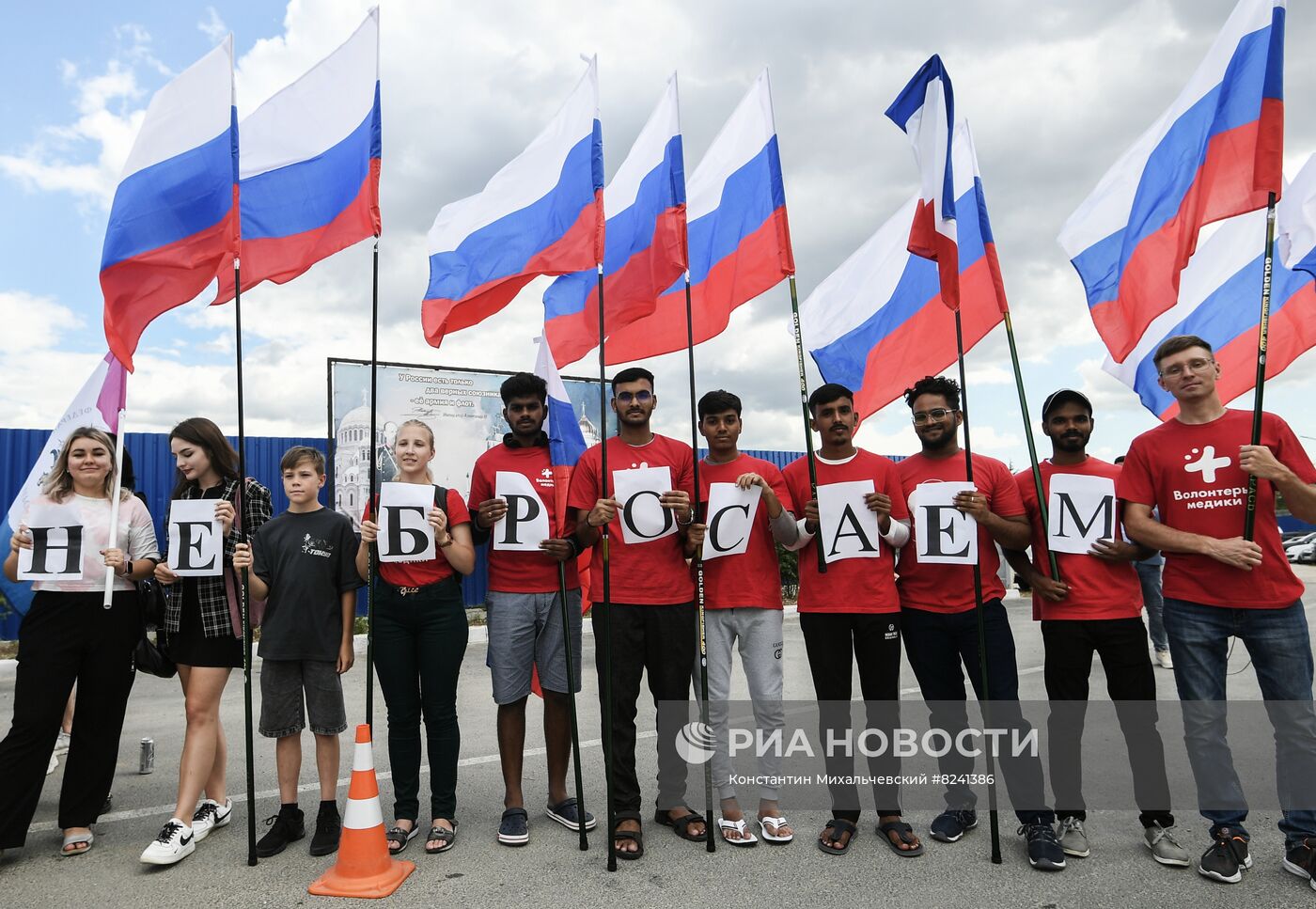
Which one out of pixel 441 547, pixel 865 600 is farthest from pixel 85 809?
pixel 865 600

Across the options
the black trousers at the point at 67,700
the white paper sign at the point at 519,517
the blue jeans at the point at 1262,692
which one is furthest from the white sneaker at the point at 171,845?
the blue jeans at the point at 1262,692

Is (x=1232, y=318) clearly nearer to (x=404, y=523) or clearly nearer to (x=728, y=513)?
(x=728, y=513)

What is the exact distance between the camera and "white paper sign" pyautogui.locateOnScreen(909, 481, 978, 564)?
418 cm

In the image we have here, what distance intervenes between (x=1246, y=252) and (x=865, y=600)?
3.91 meters

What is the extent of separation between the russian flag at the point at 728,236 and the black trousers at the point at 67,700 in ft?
10.3

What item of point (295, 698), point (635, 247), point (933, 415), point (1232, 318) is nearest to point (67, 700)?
point (295, 698)

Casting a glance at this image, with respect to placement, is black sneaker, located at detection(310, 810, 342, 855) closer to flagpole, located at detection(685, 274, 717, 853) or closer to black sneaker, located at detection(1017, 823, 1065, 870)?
flagpole, located at detection(685, 274, 717, 853)

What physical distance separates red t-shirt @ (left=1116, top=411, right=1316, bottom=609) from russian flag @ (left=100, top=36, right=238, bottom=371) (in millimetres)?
4904

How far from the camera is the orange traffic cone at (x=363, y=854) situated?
12.1 ft

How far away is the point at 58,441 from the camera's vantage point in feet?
19.2

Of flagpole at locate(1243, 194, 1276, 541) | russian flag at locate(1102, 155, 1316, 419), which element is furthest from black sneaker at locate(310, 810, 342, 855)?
russian flag at locate(1102, 155, 1316, 419)

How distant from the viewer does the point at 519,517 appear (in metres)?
4.50

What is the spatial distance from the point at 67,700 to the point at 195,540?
1009mm

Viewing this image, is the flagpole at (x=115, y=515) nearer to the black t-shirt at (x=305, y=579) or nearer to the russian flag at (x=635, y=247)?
the black t-shirt at (x=305, y=579)
